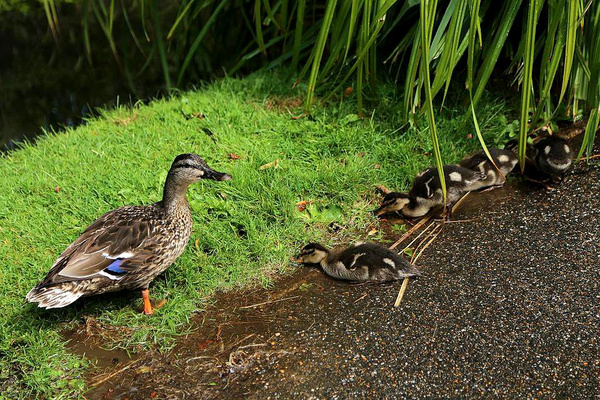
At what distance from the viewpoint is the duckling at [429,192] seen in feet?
13.9

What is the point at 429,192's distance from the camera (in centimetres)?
420

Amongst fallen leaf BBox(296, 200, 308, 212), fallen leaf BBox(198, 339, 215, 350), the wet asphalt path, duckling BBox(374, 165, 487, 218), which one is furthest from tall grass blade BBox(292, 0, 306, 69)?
fallen leaf BBox(198, 339, 215, 350)

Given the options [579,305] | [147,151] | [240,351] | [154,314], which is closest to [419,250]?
[579,305]

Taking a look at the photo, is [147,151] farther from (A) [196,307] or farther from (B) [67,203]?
(A) [196,307]

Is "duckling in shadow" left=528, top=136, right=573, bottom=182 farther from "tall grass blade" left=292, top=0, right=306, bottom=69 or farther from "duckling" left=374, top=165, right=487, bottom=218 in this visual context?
"tall grass blade" left=292, top=0, right=306, bottom=69

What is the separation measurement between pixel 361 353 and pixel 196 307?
103 cm

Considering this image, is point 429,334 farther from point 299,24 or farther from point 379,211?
point 299,24

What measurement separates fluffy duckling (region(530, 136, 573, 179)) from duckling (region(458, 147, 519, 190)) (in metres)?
0.18

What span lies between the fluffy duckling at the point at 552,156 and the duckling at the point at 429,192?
15.8 inches

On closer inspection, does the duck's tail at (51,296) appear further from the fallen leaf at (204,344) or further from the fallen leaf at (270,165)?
the fallen leaf at (270,165)

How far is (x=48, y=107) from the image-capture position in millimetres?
6816

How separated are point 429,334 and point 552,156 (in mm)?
1765

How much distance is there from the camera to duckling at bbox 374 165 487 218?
422 centimetres

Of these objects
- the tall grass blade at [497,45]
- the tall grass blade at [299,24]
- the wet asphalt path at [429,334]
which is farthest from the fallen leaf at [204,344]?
the tall grass blade at [299,24]
